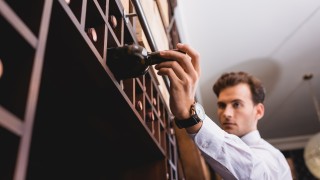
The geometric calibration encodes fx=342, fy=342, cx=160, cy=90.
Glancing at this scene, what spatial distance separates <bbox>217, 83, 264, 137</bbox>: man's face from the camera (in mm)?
1994

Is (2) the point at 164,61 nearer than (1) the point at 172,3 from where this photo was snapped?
Yes

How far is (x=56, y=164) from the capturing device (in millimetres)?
1297

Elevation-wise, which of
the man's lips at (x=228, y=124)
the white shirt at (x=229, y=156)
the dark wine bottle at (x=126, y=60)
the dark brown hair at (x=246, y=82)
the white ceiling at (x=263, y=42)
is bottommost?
the white shirt at (x=229, y=156)

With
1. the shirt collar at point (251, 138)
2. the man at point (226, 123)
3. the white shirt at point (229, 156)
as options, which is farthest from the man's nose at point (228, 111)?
the white shirt at point (229, 156)

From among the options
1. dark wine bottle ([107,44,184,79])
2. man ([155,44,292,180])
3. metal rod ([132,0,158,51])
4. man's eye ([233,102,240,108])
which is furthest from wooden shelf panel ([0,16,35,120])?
Result: man's eye ([233,102,240,108])

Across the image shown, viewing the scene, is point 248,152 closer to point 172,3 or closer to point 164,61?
point 164,61

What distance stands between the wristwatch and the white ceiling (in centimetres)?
196

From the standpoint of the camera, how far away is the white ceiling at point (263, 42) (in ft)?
10.3

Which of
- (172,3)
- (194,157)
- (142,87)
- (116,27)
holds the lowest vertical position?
(194,157)

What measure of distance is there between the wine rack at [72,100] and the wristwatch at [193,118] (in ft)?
0.42

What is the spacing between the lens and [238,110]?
2062 millimetres

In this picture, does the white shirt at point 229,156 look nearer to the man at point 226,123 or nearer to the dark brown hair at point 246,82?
the man at point 226,123

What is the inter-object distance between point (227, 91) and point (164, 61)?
123cm

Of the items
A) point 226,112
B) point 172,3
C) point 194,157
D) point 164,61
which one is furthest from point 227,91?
point 164,61
